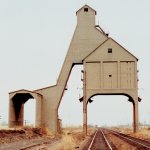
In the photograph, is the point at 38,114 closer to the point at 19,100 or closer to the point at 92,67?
the point at 19,100

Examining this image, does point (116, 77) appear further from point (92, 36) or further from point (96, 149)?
point (96, 149)

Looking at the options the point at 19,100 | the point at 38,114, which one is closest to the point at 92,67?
the point at 38,114

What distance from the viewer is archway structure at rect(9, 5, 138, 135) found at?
5069 centimetres

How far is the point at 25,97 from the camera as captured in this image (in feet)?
184

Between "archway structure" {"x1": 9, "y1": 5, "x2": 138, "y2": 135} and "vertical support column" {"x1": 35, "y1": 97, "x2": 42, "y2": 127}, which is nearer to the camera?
"vertical support column" {"x1": 35, "y1": 97, "x2": 42, "y2": 127}

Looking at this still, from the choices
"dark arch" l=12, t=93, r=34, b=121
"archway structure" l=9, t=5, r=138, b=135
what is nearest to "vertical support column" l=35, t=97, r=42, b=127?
"archway structure" l=9, t=5, r=138, b=135

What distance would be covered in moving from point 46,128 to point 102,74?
924cm

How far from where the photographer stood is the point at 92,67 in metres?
51.4

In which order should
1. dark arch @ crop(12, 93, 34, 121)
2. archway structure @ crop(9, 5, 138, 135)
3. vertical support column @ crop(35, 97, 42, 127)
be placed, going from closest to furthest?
vertical support column @ crop(35, 97, 42, 127) < archway structure @ crop(9, 5, 138, 135) < dark arch @ crop(12, 93, 34, 121)

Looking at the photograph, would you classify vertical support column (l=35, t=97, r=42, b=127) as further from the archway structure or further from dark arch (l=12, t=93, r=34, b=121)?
dark arch (l=12, t=93, r=34, b=121)

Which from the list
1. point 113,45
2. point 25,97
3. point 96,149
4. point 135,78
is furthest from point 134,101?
point 96,149

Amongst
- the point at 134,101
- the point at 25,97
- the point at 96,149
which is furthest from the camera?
the point at 25,97

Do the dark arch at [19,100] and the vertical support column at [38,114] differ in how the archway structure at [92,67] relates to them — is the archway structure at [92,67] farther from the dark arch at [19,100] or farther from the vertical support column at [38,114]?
the dark arch at [19,100]

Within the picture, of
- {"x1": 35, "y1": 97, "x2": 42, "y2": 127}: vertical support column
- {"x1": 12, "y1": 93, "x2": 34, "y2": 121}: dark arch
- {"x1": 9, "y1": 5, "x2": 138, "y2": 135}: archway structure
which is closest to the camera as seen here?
{"x1": 35, "y1": 97, "x2": 42, "y2": 127}: vertical support column
